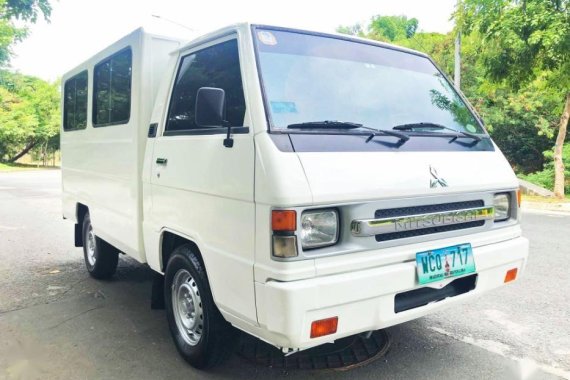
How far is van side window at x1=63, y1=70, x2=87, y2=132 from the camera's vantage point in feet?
17.7

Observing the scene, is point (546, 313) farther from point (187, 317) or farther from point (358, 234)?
point (187, 317)

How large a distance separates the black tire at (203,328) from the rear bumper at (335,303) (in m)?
0.55

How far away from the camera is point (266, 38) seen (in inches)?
116

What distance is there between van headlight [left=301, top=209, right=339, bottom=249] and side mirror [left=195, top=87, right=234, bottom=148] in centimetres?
64

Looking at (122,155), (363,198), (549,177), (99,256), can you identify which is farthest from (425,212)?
(549,177)

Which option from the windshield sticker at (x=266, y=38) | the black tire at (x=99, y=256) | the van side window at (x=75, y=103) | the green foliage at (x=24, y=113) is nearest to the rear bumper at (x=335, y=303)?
the windshield sticker at (x=266, y=38)

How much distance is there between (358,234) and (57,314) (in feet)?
10.1

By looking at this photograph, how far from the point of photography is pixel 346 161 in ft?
8.54

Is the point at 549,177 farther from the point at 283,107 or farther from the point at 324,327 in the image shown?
the point at 324,327

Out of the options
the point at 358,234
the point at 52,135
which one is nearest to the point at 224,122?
the point at 358,234

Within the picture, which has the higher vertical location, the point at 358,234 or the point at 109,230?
the point at 358,234

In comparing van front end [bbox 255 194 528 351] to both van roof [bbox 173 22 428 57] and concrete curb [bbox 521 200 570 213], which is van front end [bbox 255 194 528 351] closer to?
van roof [bbox 173 22 428 57]

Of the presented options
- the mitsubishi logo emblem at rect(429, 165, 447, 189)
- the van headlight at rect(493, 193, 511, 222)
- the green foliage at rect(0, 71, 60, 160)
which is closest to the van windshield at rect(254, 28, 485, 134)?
the mitsubishi logo emblem at rect(429, 165, 447, 189)

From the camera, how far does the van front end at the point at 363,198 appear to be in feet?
7.91
